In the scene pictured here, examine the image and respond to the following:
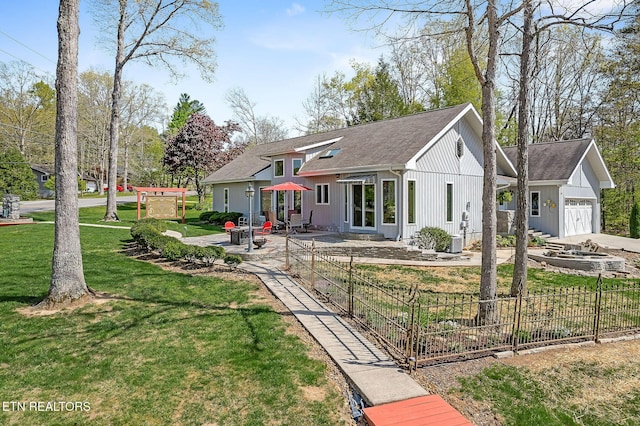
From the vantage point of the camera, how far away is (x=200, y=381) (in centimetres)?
436

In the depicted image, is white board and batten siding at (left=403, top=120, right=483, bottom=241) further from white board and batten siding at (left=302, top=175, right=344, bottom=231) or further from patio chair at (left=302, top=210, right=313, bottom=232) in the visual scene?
patio chair at (left=302, top=210, right=313, bottom=232)

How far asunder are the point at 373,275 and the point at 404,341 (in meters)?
4.85

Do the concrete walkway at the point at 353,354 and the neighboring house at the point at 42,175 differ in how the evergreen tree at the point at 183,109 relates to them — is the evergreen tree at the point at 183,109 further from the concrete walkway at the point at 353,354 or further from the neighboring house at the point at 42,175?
the concrete walkway at the point at 353,354

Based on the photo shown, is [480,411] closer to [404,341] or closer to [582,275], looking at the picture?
[404,341]

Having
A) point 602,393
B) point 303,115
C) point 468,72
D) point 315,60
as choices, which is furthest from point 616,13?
point 303,115

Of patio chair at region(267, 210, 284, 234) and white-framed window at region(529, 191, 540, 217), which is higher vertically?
white-framed window at region(529, 191, 540, 217)

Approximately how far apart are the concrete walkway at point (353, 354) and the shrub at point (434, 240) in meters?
7.40

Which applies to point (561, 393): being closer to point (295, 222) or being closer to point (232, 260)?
point (232, 260)

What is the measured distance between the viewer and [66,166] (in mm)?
6973

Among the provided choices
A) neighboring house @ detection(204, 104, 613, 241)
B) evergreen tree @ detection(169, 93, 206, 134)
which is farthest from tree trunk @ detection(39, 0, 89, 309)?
evergreen tree @ detection(169, 93, 206, 134)

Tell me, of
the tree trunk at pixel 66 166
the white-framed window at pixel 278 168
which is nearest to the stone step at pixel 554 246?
the white-framed window at pixel 278 168

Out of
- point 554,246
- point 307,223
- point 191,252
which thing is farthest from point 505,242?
point 191,252

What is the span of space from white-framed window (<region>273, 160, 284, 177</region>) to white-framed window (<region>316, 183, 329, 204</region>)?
11.0ft

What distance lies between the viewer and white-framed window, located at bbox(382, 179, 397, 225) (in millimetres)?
15242
